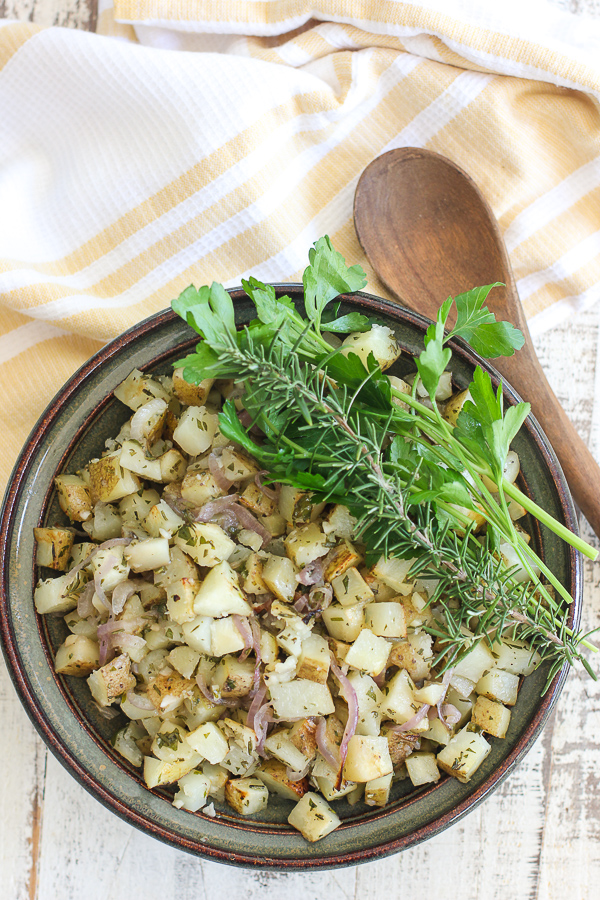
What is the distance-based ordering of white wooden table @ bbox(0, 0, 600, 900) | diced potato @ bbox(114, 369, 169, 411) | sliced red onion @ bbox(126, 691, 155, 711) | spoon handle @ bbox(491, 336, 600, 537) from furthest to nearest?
1. white wooden table @ bbox(0, 0, 600, 900)
2. spoon handle @ bbox(491, 336, 600, 537)
3. diced potato @ bbox(114, 369, 169, 411)
4. sliced red onion @ bbox(126, 691, 155, 711)

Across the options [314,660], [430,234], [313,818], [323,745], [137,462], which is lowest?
[313,818]

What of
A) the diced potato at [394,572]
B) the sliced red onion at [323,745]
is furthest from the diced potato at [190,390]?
the sliced red onion at [323,745]

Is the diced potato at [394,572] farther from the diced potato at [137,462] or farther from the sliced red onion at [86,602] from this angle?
the sliced red onion at [86,602]

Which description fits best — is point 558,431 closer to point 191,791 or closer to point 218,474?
point 218,474

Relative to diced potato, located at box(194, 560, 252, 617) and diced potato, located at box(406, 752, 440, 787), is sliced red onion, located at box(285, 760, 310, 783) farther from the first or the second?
diced potato, located at box(194, 560, 252, 617)

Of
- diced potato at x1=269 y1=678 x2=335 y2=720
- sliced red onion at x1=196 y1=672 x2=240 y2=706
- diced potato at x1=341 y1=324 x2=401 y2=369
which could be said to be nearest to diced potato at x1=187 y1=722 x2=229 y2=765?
sliced red onion at x1=196 y1=672 x2=240 y2=706

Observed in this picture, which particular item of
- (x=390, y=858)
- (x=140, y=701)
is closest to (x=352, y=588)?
(x=140, y=701)
